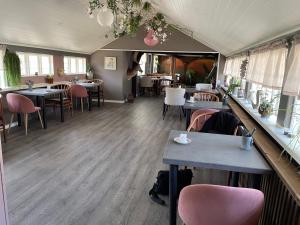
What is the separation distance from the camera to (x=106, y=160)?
3.36 meters

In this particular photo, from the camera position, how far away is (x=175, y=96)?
18.4 feet

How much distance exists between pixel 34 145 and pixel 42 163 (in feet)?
2.73

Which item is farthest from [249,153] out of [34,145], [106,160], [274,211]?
[34,145]

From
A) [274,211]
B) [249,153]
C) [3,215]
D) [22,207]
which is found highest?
[249,153]

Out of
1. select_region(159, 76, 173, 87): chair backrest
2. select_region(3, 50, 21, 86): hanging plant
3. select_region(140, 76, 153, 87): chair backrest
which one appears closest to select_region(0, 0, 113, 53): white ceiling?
select_region(3, 50, 21, 86): hanging plant

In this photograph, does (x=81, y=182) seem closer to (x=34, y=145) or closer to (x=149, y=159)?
(x=149, y=159)

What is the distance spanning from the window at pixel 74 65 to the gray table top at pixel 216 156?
629 centimetres

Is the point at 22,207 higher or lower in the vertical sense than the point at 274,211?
lower

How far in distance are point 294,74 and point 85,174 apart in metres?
2.52

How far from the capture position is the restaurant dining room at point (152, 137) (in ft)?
5.13

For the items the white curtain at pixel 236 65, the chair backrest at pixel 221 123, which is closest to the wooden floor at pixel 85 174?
the chair backrest at pixel 221 123

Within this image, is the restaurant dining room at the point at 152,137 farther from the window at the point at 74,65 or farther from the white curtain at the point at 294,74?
the window at the point at 74,65

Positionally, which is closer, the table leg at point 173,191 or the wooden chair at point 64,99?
the table leg at point 173,191

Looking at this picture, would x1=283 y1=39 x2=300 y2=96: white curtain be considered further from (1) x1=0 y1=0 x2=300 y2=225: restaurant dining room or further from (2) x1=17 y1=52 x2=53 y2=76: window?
(2) x1=17 y1=52 x2=53 y2=76: window
